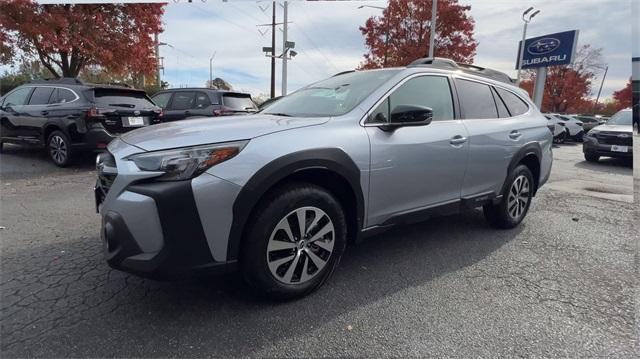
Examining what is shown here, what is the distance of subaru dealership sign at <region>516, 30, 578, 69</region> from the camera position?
21.5m

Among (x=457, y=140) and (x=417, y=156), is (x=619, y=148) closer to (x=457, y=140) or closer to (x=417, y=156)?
Answer: (x=457, y=140)

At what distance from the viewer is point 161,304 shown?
2570mm

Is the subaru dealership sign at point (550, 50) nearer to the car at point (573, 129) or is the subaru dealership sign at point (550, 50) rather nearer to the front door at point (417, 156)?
the car at point (573, 129)

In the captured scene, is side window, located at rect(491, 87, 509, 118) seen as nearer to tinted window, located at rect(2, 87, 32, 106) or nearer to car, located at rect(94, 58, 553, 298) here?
car, located at rect(94, 58, 553, 298)

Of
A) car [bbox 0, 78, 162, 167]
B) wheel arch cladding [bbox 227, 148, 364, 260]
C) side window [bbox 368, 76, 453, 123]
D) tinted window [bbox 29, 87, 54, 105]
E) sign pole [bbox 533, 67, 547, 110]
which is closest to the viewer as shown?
wheel arch cladding [bbox 227, 148, 364, 260]

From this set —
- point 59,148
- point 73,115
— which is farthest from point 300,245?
point 59,148

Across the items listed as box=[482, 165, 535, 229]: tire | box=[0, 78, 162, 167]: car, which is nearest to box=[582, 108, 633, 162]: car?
→ box=[482, 165, 535, 229]: tire

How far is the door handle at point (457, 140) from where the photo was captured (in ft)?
11.2

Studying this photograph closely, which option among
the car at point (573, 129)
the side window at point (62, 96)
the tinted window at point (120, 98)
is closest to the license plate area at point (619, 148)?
the car at point (573, 129)

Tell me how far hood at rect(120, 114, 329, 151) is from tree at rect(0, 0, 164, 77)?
12296 mm

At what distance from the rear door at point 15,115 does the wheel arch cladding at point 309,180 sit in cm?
774

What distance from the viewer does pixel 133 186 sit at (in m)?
2.21

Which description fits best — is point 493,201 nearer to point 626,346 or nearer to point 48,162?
point 626,346

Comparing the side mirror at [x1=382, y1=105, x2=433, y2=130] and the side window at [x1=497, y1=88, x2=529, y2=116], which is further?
the side window at [x1=497, y1=88, x2=529, y2=116]
